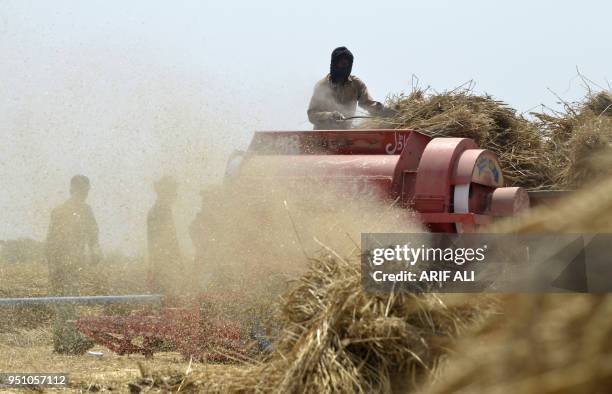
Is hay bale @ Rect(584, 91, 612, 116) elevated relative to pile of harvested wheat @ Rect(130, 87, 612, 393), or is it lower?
elevated

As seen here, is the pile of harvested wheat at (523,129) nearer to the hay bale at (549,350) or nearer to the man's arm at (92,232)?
the man's arm at (92,232)

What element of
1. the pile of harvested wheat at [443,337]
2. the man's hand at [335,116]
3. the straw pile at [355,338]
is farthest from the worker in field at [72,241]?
the straw pile at [355,338]

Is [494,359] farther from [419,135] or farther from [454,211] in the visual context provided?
[419,135]

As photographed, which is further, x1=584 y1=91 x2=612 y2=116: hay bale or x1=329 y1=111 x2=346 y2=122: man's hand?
x1=584 y1=91 x2=612 y2=116: hay bale

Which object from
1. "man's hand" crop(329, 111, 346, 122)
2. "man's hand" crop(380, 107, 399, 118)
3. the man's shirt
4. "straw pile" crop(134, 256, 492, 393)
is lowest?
"straw pile" crop(134, 256, 492, 393)

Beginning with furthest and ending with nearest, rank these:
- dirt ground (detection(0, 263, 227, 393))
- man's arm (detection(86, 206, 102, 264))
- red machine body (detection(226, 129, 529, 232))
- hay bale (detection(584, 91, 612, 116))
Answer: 1. man's arm (detection(86, 206, 102, 264))
2. hay bale (detection(584, 91, 612, 116))
3. red machine body (detection(226, 129, 529, 232))
4. dirt ground (detection(0, 263, 227, 393))

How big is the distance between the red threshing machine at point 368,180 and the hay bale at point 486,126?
88 cm

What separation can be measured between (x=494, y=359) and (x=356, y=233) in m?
3.38

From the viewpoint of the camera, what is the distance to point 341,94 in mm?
7809

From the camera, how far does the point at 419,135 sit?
6.14 m

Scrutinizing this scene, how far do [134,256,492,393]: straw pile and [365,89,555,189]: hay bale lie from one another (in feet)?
12.5

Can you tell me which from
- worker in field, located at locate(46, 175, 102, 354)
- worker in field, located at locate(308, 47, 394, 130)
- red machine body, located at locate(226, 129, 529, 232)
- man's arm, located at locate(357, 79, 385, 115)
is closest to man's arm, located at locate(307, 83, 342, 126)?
worker in field, located at locate(308, 47, 394, 130)

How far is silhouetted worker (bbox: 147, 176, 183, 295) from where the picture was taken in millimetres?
7373

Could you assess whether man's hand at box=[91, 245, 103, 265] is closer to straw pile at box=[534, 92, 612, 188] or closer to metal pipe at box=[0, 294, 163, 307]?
metal pipe at box=[0, 294, 163, 307]
